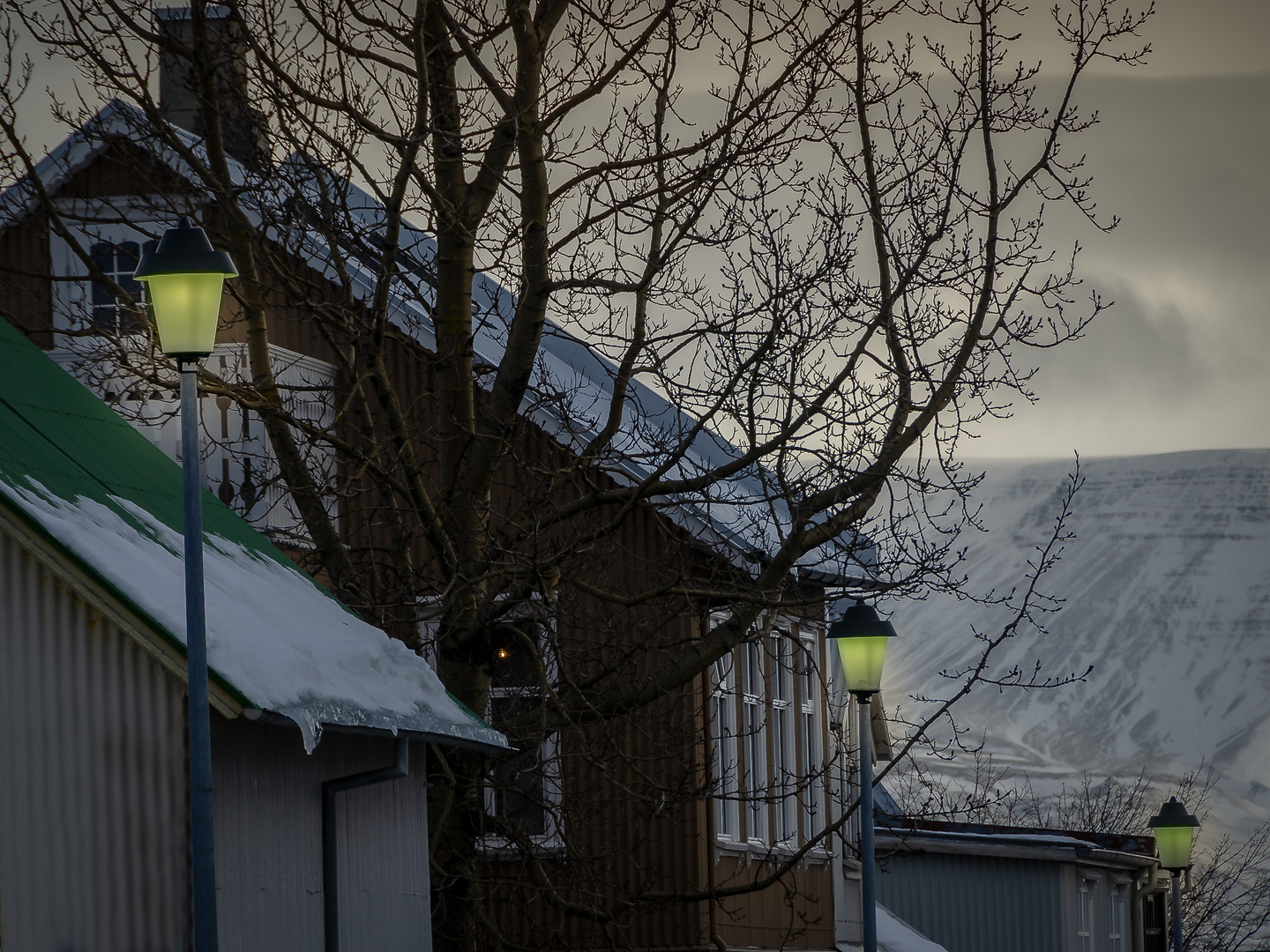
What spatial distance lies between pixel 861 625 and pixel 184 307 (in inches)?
247

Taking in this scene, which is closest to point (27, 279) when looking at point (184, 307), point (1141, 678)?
point (184, 307)

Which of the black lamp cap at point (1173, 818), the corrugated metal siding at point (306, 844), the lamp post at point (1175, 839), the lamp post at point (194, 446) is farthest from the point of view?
the black lamp cap at point (1173, 818)

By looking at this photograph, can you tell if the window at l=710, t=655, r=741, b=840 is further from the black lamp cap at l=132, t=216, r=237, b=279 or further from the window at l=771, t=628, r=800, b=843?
the black lamp cap at l=132, t=216, r=237, b=279

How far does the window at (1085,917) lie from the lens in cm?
2773

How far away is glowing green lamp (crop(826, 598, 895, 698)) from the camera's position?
11820 mm

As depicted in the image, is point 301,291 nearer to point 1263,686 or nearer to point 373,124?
point 373,124

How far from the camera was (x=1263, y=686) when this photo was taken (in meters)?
170

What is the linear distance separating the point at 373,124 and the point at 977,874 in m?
19.9

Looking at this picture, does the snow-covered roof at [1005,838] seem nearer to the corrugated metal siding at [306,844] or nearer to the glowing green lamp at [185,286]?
the corrugated metal siding at [306,844]

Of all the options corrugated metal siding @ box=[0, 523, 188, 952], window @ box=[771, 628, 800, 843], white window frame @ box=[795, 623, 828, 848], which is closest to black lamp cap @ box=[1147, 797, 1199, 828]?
white window frame @ box=[795, 623, 828, 848]

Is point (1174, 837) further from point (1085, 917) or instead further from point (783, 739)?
point (1085, 917)

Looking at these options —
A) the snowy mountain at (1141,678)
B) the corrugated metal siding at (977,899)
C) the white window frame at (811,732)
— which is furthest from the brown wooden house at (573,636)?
the snowy mountain at (1141,678)

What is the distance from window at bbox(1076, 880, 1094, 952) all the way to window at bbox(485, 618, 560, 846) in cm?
1380

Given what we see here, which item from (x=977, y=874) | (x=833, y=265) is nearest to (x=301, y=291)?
(x=833, y=265)
